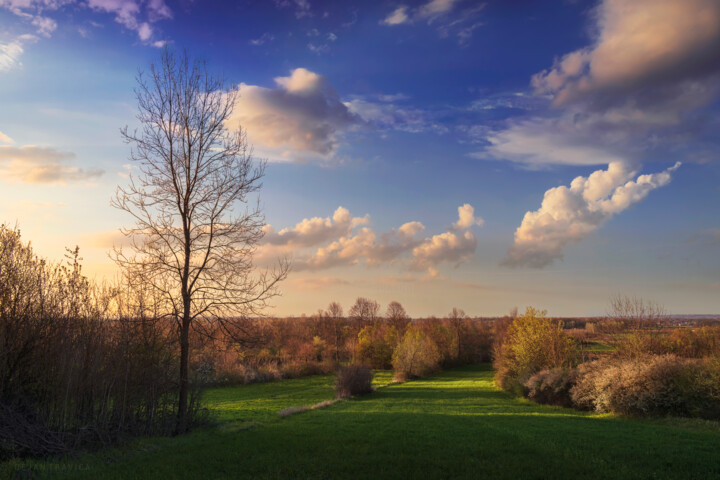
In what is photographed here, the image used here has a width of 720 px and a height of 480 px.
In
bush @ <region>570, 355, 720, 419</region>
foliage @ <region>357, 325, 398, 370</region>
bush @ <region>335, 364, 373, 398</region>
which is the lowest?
foliage @ <region>357, 325, 398, 370</region>

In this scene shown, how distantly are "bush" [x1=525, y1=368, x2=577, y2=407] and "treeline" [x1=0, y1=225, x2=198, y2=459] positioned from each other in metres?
25.1

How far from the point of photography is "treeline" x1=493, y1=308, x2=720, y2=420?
20031 millimetres

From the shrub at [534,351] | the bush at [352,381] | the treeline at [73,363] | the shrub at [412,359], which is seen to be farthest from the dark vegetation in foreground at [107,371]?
the shrub at [412,359]

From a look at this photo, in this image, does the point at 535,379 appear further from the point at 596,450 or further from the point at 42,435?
the point at 42,435

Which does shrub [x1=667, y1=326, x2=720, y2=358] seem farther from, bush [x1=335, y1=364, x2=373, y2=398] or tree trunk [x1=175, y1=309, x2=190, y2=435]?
tree trunk [x1=175, y1=309, x2=190, y2=435]

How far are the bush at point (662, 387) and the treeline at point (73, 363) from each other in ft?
73.9

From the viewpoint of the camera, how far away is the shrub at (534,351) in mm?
35688

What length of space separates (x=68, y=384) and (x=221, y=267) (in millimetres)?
5860

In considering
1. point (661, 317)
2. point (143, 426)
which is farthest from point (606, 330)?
point (143, 426)

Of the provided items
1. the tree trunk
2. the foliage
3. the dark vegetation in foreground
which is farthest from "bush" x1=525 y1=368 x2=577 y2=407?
the foliage

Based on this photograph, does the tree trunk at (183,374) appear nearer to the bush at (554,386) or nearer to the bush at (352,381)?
the bush at (352,381)

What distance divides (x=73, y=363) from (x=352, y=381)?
23982 mm

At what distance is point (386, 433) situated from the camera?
1460cm

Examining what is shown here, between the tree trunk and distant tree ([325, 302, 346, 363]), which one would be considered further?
distant tree ([325, 302, 346, 363])
